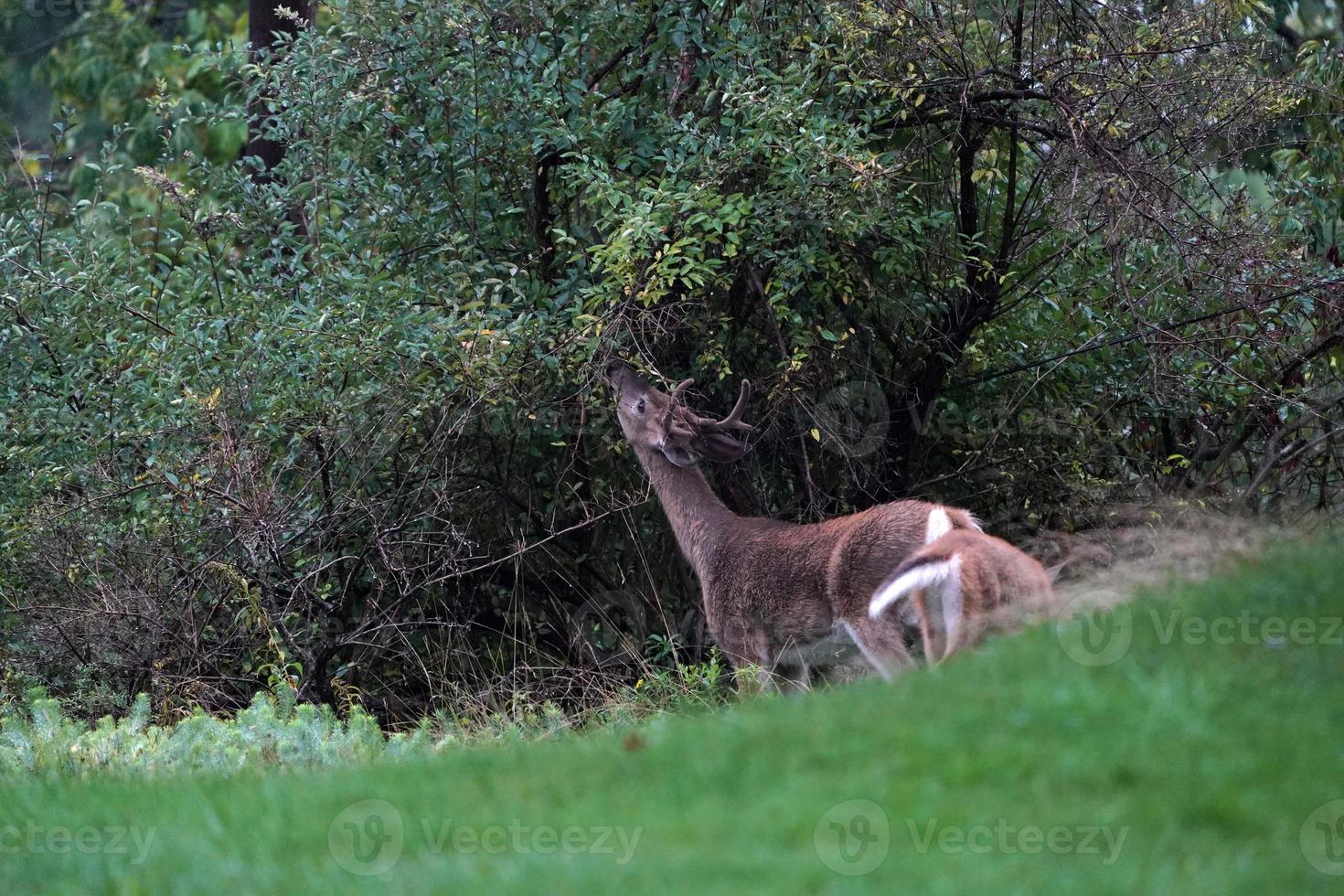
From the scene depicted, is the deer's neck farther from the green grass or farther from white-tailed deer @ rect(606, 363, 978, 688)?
the green grass

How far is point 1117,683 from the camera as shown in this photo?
4.54 meters

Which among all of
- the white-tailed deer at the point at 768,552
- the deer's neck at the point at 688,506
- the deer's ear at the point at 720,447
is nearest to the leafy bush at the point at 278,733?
the white-tailed deer at the point at 768,552

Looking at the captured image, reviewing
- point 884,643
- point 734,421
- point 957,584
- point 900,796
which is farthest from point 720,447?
point 900,796

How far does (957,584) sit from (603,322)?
3.10 m

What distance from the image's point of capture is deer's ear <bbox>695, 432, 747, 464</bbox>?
8.36 metres

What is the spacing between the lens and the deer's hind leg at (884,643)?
6688mm

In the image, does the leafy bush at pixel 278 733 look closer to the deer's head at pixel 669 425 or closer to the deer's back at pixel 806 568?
the deer's back at pixel 806 568

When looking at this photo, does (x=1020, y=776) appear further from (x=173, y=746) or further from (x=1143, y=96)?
(x=1143, y=96)

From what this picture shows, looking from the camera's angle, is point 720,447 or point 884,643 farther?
point 720,447

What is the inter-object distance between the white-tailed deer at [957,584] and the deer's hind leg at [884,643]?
0.20m

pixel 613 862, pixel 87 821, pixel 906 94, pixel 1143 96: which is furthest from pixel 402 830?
pixel 1143 96

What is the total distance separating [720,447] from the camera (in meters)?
8.42

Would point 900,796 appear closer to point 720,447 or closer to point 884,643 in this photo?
point 884,643

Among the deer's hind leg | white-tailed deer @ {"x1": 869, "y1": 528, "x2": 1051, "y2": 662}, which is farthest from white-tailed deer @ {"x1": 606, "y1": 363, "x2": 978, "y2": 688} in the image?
white-tailed deer @ {"x1": 869, "y1": 528, "x2": 1051, "y2": 662}
